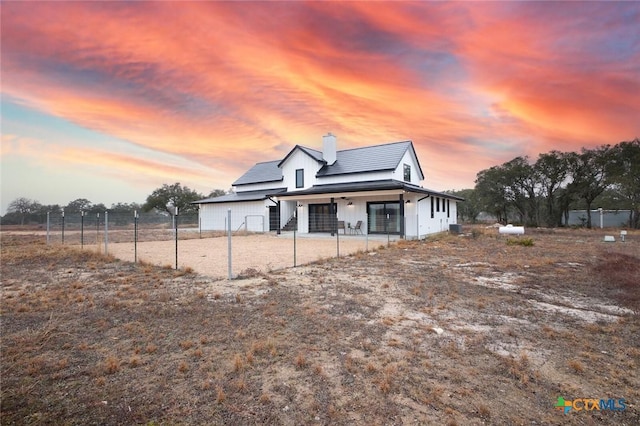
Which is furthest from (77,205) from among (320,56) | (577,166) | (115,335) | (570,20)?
(577,166)

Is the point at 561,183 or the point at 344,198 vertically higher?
the point at 561,183

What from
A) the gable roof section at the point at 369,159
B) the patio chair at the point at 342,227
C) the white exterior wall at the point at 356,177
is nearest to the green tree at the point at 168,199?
the white exterior wall at the point at 356,177

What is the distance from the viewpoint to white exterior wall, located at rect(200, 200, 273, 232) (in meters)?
26.1

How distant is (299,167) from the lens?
2522 centimetres

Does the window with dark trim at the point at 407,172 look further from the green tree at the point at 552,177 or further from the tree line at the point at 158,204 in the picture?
the tree line at the point at 158,204

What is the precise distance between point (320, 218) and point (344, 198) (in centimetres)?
301

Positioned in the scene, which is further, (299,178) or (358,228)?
(299,178)

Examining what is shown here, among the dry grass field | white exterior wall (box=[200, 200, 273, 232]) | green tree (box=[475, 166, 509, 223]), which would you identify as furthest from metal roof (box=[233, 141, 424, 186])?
the dry grass field

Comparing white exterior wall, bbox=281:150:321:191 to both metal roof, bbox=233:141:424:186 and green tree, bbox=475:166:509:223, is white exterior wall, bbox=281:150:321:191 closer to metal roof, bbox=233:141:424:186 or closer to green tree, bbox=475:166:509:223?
metal roof, bbox=233:141:424:186

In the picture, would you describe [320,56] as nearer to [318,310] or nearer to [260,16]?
[260,16]

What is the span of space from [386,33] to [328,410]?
1334 centimetres

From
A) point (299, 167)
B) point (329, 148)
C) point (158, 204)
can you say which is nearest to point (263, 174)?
point (299, 167)

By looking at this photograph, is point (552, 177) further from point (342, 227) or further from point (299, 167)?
point (299, 167)

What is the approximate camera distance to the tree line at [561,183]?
2598cm
